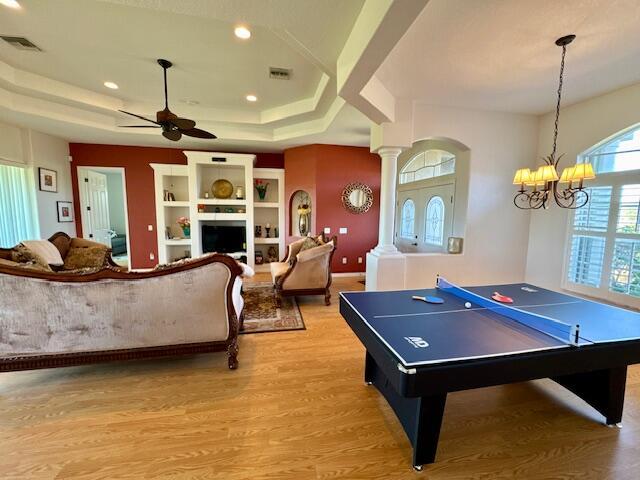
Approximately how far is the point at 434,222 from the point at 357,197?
1.70 m

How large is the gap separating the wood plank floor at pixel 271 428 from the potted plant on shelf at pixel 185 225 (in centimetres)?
408

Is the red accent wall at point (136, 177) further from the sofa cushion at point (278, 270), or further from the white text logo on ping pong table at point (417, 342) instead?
the white text logo on ping pong table at point (417, 342)

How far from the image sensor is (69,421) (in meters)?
1.89

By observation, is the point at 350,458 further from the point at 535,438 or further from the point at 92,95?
the point at 92,95

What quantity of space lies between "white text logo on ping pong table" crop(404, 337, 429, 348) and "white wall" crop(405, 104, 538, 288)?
2.65 metres

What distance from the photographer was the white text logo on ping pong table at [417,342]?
1423mm

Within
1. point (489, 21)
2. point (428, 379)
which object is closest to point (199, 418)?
point (428, 379)

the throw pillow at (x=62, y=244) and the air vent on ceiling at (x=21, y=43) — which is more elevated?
the air vent on ceiling at (x=21, y=43)

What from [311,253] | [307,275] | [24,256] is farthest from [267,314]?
[24,256]

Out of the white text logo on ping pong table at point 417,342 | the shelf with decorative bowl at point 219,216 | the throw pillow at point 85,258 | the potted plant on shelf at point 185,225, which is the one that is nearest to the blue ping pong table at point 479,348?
the white text logo on ping pong table at point 417,342

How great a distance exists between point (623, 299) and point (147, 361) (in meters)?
5.35

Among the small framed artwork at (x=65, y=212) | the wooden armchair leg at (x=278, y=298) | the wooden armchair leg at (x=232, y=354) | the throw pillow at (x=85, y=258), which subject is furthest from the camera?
the small framed artwork at (x=65, y=212)

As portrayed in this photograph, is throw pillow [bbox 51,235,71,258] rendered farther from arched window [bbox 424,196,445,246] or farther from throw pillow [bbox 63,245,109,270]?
arched window [bbox 424,196,445,246]

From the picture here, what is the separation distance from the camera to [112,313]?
2213 millimetres
